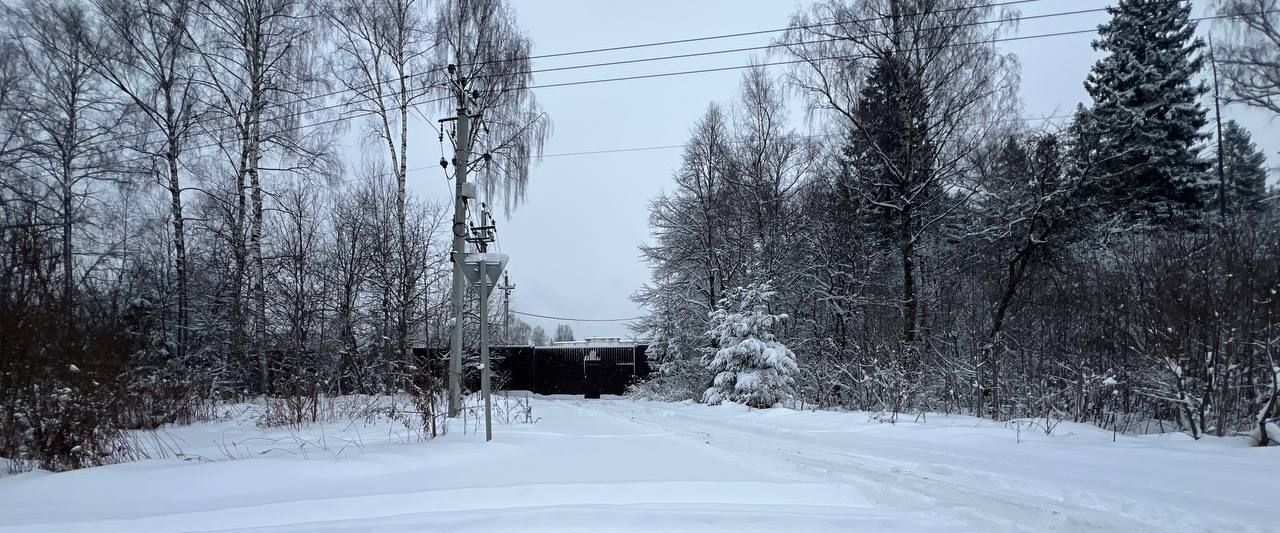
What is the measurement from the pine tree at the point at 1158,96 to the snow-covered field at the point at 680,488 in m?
14.7

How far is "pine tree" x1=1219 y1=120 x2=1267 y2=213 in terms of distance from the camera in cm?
1956

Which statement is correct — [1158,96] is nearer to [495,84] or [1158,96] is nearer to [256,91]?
[495,84]

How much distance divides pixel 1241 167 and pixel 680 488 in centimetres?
2857

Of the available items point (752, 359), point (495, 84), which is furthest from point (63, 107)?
point (752, 359)

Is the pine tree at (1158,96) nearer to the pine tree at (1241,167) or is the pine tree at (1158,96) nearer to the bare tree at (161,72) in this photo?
the pine tree at (1241,167)

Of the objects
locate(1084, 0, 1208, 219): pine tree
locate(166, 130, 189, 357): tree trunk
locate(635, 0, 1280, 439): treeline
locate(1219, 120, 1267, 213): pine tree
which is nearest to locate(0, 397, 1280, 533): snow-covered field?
locate(635, 0, 1280, 439): treeline

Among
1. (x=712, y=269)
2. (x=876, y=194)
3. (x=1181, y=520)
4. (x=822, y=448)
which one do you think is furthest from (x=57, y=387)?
(x=712, y=269)

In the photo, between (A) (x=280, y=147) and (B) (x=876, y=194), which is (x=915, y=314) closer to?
(B) (x=876, y=194)

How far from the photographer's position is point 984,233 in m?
15.1

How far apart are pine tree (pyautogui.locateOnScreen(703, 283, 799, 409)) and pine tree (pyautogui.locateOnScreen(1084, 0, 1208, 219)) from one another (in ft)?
35.0

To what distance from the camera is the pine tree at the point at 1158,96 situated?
692 inches

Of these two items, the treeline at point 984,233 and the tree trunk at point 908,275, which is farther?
the tree trunk at point 908,275

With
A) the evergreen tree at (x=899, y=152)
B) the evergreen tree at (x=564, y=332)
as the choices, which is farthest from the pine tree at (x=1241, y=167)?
the evergreen tree at (x=564, y=332)

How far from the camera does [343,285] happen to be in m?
14.8
